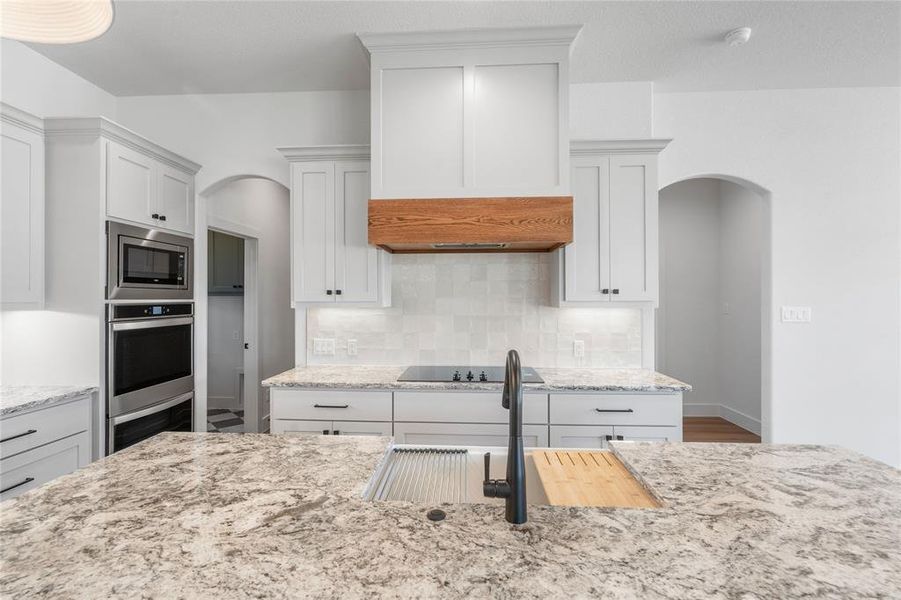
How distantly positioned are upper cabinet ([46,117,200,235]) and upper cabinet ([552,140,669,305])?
8.60ft

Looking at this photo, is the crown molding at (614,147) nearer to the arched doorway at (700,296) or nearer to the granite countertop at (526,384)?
the granite countertop at (526,384)

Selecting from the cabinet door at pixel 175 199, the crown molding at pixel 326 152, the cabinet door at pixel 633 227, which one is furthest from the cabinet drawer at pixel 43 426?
the cabinet door at pixel 633 227

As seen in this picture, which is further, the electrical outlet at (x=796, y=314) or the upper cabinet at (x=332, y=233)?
the electrical outlet at (x=796, y=314)

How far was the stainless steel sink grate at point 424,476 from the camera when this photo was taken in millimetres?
1176

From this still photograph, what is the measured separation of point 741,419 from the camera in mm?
4387

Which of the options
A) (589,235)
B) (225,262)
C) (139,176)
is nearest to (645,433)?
(589,235)

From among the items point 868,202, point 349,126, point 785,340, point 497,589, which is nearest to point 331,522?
point 497,589

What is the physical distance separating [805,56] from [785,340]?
71.0 inches

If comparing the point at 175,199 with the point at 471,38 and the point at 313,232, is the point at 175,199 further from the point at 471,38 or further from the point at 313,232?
the point at 471,38

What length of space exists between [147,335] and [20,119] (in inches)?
50.6

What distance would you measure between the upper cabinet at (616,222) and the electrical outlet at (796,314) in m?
1.09

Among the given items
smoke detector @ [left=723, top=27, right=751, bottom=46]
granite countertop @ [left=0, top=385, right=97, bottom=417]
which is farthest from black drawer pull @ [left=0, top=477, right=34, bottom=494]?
smoke detector @ [left=723, top=27, right=751, bottom=46]

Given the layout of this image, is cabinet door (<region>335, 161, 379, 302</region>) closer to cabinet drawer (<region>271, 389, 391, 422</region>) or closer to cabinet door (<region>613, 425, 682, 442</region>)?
cabinet drawer (<region>271, 389, 391, 422</region>)

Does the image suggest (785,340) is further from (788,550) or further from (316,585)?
(316,585)
